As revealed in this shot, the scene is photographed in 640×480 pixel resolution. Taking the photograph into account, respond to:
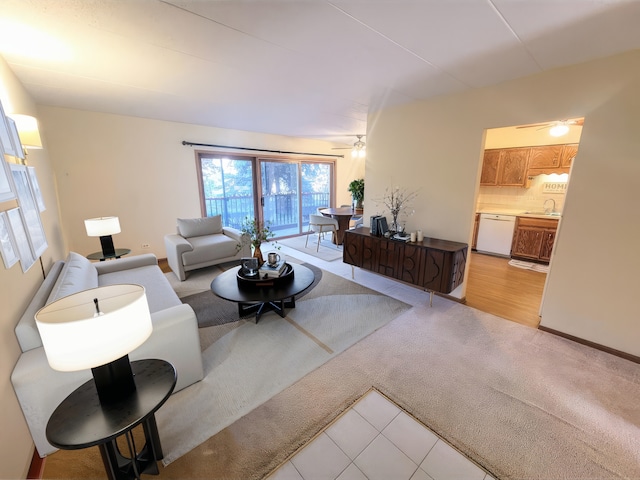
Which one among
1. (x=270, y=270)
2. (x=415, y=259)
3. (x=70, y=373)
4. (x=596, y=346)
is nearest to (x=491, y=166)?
(x=415, y=259)

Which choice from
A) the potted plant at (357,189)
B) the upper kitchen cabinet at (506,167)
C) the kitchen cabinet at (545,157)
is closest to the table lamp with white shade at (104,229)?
the potted plant at (357,189)

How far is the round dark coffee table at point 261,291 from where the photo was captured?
7.96 feet

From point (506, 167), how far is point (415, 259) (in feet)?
11.0

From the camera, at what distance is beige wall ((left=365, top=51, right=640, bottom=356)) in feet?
6.55

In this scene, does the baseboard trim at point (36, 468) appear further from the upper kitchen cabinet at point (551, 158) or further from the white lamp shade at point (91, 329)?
the upper kitchen cabinet at point (551, 158)

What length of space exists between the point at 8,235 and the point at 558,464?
340 cm

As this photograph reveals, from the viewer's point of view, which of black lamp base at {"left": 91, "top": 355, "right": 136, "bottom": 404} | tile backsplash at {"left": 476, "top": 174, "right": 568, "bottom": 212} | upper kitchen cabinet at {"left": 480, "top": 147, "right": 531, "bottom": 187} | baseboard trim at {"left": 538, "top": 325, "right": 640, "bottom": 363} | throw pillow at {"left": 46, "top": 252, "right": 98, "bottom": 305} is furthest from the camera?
A: upper kitchen cabinet at {"left": 480, "top": 147, "right": 531, "bottom": 187}

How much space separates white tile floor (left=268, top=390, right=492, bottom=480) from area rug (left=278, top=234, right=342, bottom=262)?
10.4 ft

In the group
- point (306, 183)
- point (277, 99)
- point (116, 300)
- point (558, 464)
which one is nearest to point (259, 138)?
point (306, 183)

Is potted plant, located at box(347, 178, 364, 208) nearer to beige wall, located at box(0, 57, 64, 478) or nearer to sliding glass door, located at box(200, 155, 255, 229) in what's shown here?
sliding glass door, located at box(200, 155, 255, 229)

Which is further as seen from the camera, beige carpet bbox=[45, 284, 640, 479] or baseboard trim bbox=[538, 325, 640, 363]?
baseboard trim bbox=[538, 325, 640, 363]

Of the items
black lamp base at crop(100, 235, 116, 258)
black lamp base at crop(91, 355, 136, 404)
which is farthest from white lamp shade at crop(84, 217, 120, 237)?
black lamp base at crop(91, 355, 136, 404)

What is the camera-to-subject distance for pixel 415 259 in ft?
9.86

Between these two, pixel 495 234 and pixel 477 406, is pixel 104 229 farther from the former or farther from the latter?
pixel 495 234
